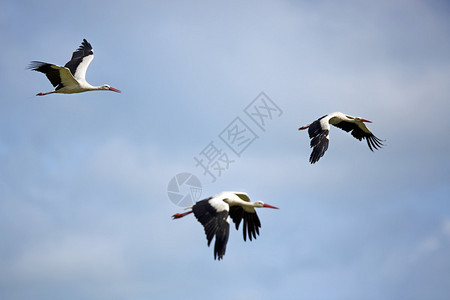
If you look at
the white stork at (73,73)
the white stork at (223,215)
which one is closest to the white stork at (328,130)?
the white stork at (223,215)

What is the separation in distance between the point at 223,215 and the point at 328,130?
5607 millimetres

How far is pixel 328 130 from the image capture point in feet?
59.4

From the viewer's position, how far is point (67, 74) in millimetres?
18047

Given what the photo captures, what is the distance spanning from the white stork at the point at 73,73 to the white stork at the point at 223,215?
5.59 m

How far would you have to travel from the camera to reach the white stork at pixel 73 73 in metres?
17.8

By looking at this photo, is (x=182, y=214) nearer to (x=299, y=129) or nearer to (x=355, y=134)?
(x=299, y=129)

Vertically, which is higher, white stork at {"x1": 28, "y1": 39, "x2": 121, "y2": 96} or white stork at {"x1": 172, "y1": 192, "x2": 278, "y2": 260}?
white stork at {"x1": 28, "y1": 39, "x2": 121, "y2": 96}

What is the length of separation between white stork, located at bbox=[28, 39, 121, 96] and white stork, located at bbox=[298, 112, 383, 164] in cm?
634

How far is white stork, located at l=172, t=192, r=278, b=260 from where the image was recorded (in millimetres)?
13234

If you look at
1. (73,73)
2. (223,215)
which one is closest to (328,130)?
(223,215)

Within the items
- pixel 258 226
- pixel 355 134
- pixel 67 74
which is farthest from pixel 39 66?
pixel 355 134

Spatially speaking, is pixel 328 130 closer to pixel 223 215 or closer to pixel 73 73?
pixel 223 215

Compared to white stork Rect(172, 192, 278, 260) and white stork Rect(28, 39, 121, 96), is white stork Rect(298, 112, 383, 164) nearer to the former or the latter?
white stork Rect(172, 192, 278, 260)

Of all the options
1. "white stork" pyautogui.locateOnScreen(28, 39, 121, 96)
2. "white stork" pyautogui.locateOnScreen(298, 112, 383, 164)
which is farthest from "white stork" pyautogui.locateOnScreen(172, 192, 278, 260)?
"white stork" pyautogui.locateOnScreen(28, 39, 121, 96)
